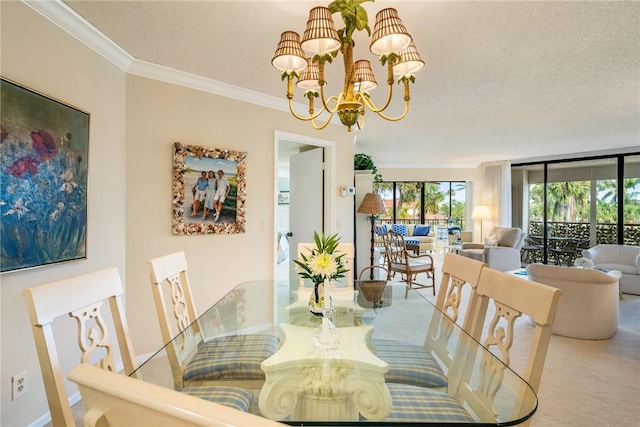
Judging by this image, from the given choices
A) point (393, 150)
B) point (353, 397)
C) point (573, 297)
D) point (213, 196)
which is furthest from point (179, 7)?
point (393, 150)

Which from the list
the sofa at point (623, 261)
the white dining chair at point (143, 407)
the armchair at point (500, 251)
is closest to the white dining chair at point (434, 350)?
the white dining chair at point (143, 407)

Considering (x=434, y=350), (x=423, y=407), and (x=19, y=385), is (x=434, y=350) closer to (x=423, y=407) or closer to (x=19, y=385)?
(x=423, y=407)

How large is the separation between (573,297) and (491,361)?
2.64 meters

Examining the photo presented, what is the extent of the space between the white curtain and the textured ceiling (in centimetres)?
343

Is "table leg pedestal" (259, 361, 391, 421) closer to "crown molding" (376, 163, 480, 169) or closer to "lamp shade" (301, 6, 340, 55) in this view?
"lamp shade" (301, 6, 340, 55)

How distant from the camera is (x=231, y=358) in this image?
1560mm

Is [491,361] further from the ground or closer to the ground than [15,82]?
closer to the ground

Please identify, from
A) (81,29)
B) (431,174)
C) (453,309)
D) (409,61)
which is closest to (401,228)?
(431,174)

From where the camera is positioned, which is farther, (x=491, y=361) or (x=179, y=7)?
(x=179, y=7)

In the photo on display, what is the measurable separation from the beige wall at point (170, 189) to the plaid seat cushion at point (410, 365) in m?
1.84

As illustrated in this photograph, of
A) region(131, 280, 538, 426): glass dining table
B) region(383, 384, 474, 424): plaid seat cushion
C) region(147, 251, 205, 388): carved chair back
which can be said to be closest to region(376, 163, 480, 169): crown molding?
region(131, 280, 538, 426): glass dining table

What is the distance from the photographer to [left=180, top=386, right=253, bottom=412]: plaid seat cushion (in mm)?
→ 1255

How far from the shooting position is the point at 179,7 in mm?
1879

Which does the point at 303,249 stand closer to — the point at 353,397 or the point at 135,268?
the point at 135,268
